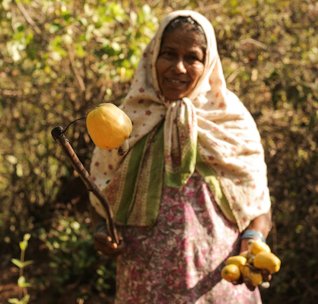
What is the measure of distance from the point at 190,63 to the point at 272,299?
6.82 feet

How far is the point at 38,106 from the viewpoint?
464cm

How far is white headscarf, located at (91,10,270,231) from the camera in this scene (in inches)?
105

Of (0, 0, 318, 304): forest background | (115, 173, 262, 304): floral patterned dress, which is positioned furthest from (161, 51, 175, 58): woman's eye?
(0, 0, 318, 304): forest background

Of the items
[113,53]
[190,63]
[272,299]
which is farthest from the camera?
[272,299]

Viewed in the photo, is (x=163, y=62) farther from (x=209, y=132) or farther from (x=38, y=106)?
(x=38, y=106)

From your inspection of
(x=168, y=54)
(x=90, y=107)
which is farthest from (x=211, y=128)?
(x=90, y=107)

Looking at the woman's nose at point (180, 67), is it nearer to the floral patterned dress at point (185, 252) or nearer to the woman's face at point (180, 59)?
the woman's face at point (180, 59)

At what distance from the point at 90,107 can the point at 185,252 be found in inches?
84.3

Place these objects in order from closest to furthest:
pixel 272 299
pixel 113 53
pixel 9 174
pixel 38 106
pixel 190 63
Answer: pixel 190 63
pixel 113 53
pixel 272 299
pixel 38 106
pixel 9 174

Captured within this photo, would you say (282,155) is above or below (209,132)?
below

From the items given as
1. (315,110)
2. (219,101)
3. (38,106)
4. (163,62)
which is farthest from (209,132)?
(38,106)

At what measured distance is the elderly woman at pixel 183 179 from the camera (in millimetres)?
2604

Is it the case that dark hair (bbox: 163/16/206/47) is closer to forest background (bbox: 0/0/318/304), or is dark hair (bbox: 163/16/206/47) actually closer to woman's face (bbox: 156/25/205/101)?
woman's face (bbox: 156/25/205/101)

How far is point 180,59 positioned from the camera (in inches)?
103
